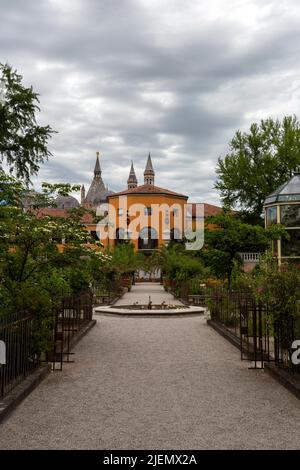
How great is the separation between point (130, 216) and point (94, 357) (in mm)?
60323

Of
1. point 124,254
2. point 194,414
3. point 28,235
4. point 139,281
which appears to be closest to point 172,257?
point 124,254

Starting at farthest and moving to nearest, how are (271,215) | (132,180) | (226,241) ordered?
(132,180), (271,215), (226,241)

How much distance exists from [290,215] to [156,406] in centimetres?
2832

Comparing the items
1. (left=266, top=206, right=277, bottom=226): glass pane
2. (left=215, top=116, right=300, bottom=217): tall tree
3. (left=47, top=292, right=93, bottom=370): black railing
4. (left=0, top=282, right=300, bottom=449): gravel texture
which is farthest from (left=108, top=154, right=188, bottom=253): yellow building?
(left=0, top=282, right=300, bottom=449): gravel texture

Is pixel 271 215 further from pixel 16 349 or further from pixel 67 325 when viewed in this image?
pixel 16 349

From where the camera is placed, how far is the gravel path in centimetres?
537

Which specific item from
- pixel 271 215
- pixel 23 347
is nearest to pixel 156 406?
pixel 23 347

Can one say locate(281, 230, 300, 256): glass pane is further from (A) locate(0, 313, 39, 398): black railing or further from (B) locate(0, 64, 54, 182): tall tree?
(A) locate(0, 313, 39, 398): black railing

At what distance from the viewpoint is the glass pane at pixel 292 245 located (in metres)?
32.4

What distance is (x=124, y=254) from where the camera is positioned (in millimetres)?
41938

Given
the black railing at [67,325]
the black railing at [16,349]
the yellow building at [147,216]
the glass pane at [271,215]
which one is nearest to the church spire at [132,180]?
the yellow building at [147,216]

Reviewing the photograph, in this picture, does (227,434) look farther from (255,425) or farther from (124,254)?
(124,254)

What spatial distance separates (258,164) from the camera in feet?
158

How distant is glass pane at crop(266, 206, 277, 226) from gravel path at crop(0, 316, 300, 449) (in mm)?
24184
